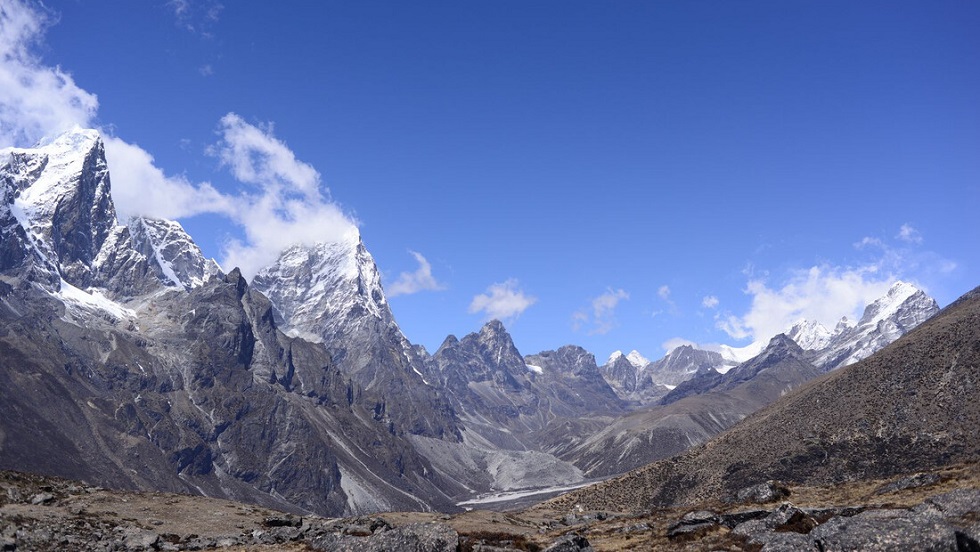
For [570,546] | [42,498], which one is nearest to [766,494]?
[570,546]

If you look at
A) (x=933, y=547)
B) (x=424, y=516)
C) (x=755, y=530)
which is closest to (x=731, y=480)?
(x=424, y=516)

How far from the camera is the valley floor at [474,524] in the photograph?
106ft

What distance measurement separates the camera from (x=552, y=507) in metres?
151

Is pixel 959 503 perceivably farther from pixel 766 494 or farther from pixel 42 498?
pixel 42 498

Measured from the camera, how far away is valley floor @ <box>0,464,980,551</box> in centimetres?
3231

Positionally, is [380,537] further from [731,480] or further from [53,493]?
[731,480]

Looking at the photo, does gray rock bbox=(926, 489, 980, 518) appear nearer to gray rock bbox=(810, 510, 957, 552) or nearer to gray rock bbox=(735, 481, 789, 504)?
gray rock bbox=(810, 510, 957, 552)

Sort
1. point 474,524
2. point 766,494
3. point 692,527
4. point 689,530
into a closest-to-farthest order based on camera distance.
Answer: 1. point 689,530
2. point 692,527
3. point 766,494
4. point 474,524

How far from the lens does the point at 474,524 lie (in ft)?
253

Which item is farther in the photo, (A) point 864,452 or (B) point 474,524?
(A) point 864,452

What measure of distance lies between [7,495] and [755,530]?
2685 inches

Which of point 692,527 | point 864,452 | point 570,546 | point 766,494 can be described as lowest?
point 864,452

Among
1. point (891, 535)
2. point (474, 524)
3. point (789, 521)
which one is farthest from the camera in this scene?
point (474, 524)

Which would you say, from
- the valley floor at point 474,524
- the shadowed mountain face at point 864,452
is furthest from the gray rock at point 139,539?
the shadowed mountain face at point 864,452
